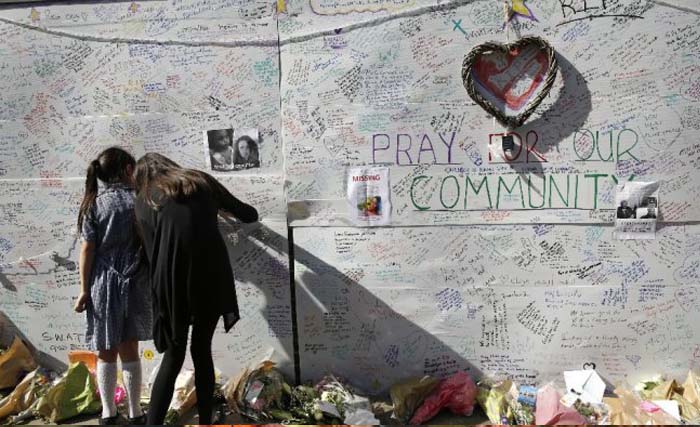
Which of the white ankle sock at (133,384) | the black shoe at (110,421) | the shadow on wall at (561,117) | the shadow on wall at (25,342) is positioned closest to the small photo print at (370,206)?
the shadow on wall at (561,117)

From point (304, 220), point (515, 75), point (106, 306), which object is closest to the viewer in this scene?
point (106, 306)

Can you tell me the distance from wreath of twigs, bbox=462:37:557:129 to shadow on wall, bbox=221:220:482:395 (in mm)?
1303

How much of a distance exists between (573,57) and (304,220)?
6.22 feet

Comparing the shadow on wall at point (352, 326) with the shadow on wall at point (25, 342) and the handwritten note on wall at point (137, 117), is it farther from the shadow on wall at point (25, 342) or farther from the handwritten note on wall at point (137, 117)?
the shadow on wall at point (25, 342)

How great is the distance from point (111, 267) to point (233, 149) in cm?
103

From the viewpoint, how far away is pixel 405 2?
3.47 metres

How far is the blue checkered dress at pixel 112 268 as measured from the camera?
3240 millimetres

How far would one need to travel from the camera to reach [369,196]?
12.0 feet

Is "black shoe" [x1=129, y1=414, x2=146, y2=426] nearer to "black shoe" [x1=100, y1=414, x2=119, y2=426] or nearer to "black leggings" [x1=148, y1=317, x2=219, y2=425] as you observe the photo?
"black shoe" [x1=100, y1=414, x2=119, y2=426]

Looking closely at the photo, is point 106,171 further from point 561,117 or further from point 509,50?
point 561,117

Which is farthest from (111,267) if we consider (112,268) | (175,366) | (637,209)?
(637,209)

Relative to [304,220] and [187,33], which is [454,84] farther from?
[187,33]

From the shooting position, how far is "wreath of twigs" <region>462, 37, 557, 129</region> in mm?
3350

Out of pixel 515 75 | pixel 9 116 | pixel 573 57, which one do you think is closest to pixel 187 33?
pixel 9 116
